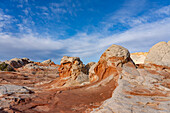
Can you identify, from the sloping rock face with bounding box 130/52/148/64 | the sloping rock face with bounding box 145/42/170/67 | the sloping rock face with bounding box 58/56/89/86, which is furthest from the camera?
the sloping rock face with bounding box 130/52/148/64

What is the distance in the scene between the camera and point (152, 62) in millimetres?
11273

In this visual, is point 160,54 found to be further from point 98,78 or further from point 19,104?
point 19,104

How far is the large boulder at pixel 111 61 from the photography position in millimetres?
11289

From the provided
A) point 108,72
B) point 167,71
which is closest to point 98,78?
point 108,72

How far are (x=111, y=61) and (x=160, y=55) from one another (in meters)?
4.95

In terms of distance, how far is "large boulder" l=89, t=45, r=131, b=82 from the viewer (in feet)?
37.0

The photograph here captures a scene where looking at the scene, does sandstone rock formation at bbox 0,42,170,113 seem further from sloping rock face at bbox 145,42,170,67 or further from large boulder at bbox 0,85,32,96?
sloping rock face at bbox 145,42,170,67

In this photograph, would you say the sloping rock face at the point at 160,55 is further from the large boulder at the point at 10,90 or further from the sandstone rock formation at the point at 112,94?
the large boulder at the point at 10,90

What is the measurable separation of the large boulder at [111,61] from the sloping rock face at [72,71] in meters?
4.20

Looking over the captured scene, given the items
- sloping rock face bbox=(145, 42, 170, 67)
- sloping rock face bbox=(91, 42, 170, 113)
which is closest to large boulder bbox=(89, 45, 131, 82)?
sloping rock face bbox=(91, 42, 170, 113)

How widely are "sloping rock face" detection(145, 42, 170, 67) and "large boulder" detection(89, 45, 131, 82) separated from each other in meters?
2.29

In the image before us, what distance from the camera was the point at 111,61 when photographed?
11.8 metres

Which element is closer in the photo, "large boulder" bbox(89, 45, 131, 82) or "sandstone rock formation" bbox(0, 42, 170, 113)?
"sandstone rock formation" bbox(0, 42, 170, 113)

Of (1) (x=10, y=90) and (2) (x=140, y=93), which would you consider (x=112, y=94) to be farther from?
(1) (x=10, y=90)
